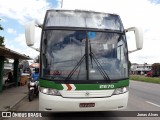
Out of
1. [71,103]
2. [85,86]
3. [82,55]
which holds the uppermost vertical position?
[82,55]

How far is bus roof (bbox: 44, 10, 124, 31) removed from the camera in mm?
8391

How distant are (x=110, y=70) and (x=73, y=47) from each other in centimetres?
123

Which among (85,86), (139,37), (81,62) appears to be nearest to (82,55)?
(81,62)

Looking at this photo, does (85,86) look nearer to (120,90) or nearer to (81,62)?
(81,62)

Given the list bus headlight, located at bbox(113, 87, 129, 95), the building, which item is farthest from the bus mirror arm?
the building

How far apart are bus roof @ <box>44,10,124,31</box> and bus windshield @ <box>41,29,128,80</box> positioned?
25cm

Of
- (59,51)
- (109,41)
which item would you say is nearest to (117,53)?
(109,41)

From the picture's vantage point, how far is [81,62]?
7828mm

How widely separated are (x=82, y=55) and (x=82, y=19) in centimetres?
128

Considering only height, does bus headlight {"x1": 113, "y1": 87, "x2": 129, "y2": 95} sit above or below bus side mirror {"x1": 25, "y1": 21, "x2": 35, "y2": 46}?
below

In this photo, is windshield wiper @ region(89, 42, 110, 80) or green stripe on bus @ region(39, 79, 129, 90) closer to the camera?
green stripe on bus @ region(39, 79, 129, 90)

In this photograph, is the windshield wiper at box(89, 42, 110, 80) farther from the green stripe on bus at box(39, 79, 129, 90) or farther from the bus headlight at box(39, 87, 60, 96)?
the bus headlight at box(39, 87, 60, 96)

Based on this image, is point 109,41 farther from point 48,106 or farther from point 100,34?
point 48,106

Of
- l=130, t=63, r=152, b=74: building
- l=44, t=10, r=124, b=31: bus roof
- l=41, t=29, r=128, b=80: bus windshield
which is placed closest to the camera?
l=41, t=29, r=128, b=80: bus windshield
